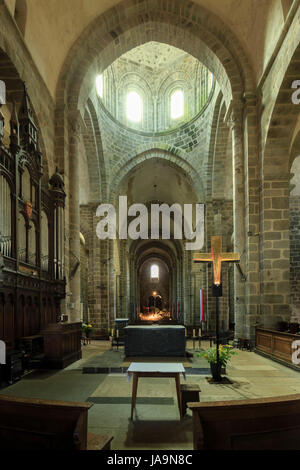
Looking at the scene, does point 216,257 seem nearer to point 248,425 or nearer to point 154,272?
point 248,425

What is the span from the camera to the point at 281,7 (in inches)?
371

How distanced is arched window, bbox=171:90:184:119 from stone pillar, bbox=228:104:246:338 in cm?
944

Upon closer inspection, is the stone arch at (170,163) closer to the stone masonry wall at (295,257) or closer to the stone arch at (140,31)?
the stone masonry wall at (295,257)

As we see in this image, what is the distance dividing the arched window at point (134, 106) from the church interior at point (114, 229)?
5.13 ft

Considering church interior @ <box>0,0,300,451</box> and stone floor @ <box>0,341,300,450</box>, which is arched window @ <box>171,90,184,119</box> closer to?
church interior @ <box>0,0,300,451</box>

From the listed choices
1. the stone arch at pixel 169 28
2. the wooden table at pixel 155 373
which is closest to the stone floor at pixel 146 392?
the wooden table at pixel 155 373

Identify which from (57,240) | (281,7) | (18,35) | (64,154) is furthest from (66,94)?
(281,7)

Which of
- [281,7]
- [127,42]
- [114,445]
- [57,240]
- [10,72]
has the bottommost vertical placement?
[114,445]

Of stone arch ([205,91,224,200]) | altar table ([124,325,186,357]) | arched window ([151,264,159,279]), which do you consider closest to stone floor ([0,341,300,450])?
altar table ([124,325,186,357])

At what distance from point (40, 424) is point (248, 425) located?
152 cm

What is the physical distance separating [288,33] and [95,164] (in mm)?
11545

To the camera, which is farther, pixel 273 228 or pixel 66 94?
pixel 66 94

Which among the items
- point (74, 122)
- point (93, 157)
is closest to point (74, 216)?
point (74, 122)
